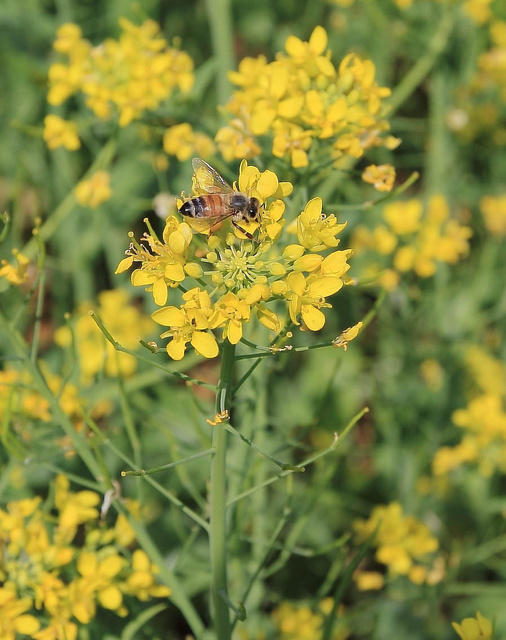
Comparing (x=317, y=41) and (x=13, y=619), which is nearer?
(x=13, y=619)

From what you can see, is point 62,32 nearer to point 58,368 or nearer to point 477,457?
point 58,368

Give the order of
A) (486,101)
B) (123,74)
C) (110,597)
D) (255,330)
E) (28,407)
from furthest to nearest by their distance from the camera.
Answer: (486,101)
(123,74)
(28,407)
(255,330)
(110,597)

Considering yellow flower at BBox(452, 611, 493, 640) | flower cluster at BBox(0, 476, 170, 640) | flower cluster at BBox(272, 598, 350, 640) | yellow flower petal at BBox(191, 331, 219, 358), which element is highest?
yellow flower petal at BBox(191, 331, 219, 358)

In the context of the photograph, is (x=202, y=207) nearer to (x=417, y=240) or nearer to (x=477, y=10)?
(x=417, y=240)

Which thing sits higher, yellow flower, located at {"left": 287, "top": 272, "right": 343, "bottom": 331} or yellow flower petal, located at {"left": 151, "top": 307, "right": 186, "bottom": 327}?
yellow flower, located at {"left": 287, "top": 272, "right": 343, "bottom": 331}

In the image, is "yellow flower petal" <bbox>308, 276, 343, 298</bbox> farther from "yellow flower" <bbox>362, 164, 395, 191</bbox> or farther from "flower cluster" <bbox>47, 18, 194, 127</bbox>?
"flower cluster" <bbox>47, 18, 194, 127</bbox>

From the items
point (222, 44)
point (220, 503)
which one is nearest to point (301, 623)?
point (220, 503)

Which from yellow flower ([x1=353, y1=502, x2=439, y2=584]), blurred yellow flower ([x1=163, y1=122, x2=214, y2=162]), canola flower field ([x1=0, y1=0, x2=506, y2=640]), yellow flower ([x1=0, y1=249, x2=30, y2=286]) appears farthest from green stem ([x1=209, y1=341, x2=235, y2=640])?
blurred yellow flower ([x1=163, y1=122, x2=214, y2=162])
